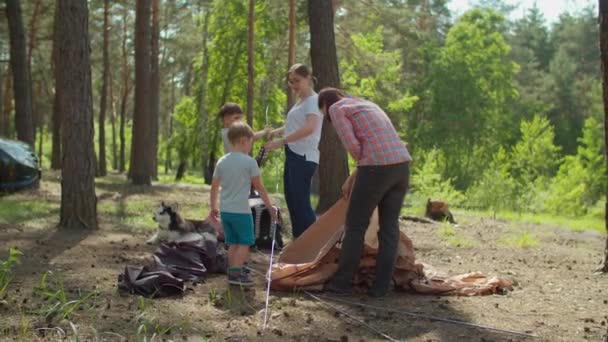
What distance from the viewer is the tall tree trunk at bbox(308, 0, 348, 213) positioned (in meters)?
10.4

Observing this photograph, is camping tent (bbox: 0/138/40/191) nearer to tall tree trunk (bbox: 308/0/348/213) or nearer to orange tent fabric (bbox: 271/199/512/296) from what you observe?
tall tree trunk (bbox: 308/0/348/213)

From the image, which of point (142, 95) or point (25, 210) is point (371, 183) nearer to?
point (25, 210)

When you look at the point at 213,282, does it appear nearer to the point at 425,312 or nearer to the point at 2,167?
the point at 425,312

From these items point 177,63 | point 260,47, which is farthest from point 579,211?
point 177,63

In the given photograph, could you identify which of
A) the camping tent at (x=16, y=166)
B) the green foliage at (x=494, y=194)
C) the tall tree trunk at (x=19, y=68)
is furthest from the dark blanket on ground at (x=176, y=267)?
the green foliage at (x=494, y=194)

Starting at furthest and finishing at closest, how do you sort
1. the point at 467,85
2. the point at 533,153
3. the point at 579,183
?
the point at 467,85 → the point at 533,153 → the point at 579,183

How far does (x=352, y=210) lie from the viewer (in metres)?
5.70

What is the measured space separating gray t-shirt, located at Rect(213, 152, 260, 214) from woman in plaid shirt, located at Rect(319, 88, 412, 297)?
0.78 m

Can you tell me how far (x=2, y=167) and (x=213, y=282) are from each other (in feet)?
27.3

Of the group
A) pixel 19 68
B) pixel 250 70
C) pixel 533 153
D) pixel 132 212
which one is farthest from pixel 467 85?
pixel 132 212

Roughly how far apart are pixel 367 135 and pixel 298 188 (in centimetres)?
152

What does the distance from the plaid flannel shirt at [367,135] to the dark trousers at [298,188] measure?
129cm

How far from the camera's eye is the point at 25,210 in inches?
411

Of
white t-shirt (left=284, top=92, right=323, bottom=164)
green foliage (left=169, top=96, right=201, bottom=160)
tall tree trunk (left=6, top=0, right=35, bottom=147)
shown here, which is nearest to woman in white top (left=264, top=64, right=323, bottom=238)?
white t-shirt (left=284, top=92, right=323, bottom=164)
